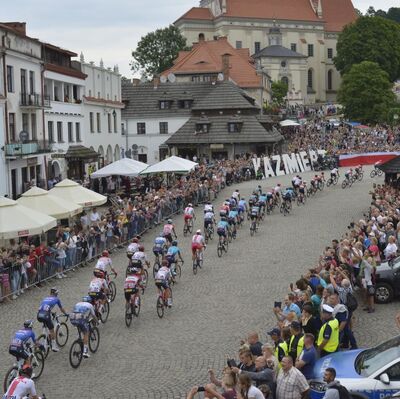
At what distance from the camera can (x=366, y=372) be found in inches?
465

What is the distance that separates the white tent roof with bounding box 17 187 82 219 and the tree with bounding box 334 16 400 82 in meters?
92.9

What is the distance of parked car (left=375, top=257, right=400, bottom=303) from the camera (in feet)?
64.8

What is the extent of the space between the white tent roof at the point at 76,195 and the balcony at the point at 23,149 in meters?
11.4

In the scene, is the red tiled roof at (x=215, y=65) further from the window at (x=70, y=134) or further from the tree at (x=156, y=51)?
the window at (x=70, y=134)

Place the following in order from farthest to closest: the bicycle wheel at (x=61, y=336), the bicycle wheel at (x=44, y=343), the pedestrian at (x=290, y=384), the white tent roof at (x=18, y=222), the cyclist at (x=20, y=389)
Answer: the white tent roof at (x=18, y=222) < the bicycle wheel at (x=61, y=336) < the bicycle wheel at (x=44, y=343) < the cyclist at (x=20, y=389) < the pedestrian at (x=290, y=384)

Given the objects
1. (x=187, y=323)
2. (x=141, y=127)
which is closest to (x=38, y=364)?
(x=187, y=323)

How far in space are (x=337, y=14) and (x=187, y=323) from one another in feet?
445

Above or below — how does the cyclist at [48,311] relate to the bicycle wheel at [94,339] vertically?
above

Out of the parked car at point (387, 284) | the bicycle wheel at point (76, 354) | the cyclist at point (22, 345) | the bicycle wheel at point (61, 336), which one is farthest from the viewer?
the parked car at point (387, 284)

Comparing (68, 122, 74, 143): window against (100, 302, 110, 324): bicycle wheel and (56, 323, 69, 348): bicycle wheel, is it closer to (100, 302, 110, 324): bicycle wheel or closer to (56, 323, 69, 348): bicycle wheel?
(100, 302, 110, 324): bicycle wheel

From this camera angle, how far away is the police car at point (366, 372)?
1141 centimetres

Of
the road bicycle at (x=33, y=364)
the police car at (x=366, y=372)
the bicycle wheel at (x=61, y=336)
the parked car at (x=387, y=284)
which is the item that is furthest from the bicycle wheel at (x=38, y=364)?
the parked car at (x=387, y=284)

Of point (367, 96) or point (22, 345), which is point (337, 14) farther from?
point (22, 345)

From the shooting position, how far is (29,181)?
4441 cm
